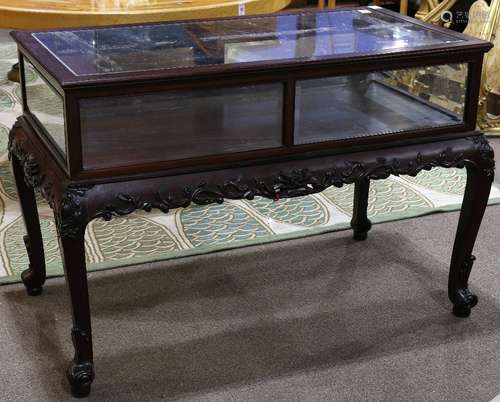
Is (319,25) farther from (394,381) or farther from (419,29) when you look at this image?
(394,381)

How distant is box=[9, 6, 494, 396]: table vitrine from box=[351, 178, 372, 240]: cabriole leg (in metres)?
0.54

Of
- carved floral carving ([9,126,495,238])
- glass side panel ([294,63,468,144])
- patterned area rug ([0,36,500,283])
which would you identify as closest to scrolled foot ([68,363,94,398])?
carved floral carving ([9,126,495,238])

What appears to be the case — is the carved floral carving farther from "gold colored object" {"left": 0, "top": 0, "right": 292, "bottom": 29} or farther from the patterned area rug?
"gold colored object" {"left": 0, "top": 0, "right": 292, "bottom": 29}

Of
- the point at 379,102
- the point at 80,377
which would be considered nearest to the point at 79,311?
the point at 80,377

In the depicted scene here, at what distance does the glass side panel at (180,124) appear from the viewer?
6.84 ft

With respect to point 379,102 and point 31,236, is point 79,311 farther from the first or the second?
point 379,102

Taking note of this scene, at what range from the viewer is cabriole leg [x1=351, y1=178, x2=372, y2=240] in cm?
301

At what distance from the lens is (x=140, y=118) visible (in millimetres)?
2188

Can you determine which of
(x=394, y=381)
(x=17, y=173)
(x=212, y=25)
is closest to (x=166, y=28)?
(x=212, y=25)

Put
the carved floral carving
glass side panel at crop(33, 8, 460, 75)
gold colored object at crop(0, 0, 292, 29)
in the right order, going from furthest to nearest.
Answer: gold colored object at crop(0, 0, 292, 29) → glass side panel at crop(33, 8, 460, 75) → the carved floral carving

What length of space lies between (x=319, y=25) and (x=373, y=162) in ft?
1.69

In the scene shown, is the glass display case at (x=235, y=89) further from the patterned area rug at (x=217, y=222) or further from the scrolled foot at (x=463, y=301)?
the patterned area rug at (x=217, y=222)

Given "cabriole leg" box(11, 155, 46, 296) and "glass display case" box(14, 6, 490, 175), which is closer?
"glass display case" box(14, 6, 490, 175)

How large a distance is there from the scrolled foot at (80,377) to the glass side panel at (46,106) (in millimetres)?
546
